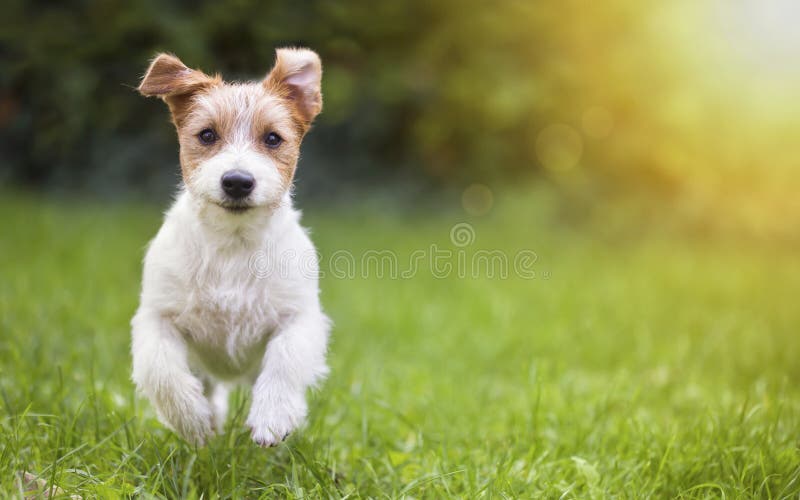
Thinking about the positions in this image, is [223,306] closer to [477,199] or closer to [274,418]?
[274,418]

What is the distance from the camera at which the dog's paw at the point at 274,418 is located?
8.58ft

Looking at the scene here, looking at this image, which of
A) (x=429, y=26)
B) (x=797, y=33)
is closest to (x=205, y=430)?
(x=429, y=26)

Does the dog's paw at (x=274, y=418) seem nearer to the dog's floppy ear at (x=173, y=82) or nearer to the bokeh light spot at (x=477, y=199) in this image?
the dog's floppy ear at (x=173, y=82)

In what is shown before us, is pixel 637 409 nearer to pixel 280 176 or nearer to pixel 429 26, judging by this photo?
pixel 280 176

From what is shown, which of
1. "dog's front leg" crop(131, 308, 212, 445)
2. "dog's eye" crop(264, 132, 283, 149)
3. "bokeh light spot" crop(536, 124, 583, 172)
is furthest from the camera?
"bokeh light spot" crop(536, 124, 583, 172)

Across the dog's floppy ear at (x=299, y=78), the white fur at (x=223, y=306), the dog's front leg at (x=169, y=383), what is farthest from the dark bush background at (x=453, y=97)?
the dog's front leg at (x=169, y=383)

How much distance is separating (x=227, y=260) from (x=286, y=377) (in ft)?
1.79

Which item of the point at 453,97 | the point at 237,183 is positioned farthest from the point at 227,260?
the point at 453,97

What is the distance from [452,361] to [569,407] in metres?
1.52

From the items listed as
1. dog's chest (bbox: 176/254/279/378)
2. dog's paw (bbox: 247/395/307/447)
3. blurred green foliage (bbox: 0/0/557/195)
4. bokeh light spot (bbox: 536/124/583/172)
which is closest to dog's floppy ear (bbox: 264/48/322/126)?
dog's chest (bbox: 176/254/279/378)

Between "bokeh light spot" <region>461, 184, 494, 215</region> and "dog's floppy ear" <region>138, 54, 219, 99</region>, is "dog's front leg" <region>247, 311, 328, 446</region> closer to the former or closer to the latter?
"dog's floppy ear" <region>138, 54, 219, 99</region>

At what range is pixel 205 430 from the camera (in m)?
2.85

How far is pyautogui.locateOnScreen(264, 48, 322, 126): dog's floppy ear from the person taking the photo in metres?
3.18

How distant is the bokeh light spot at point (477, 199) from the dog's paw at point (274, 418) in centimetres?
899
